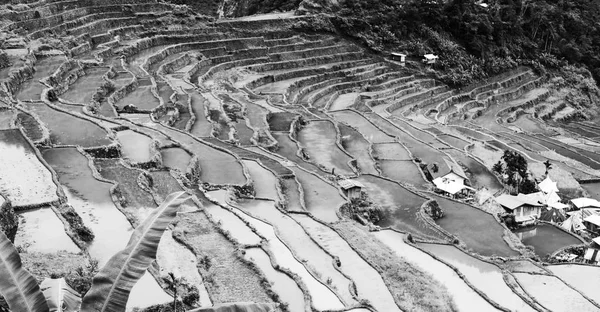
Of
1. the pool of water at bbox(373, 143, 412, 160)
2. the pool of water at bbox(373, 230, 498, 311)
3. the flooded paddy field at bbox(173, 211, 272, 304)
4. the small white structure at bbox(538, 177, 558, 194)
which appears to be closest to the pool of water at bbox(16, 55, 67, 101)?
the flooded paddy field at bbox(173, 211, 272, 304)

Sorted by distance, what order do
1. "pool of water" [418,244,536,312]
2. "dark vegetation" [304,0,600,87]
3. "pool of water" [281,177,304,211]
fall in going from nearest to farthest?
"pool of water" [418,244,536,312] < "pool of water" [281,177,304,211] < "dark vegetation" [304,0,600,87]

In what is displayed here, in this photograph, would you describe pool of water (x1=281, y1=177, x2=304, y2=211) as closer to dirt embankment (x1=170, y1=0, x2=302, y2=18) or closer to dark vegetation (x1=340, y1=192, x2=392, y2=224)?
dark vegetation (x1=340, y1=192, x2=392, y2=224)

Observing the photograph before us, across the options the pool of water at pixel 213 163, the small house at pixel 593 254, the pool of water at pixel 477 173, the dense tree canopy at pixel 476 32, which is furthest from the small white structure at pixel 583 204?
the dense tree canopy at pixel 476 32

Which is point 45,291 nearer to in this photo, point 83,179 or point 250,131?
point 83,179

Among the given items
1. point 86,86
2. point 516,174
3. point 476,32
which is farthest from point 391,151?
point 476,32

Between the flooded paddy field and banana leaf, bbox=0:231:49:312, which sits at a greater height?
banana leaf, bbox=0:231:49:312

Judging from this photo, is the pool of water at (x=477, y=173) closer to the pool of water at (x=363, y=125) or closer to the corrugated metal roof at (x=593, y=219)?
the pool of water at (x=363, y=125)
